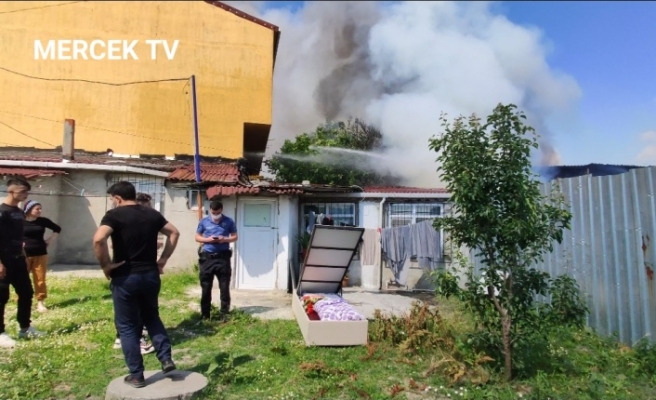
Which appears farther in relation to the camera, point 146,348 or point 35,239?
point 35,239

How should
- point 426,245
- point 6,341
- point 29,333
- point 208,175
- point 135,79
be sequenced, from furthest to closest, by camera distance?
point 135,79
point 208,175
point 426,245
point 29,333
point 6,341

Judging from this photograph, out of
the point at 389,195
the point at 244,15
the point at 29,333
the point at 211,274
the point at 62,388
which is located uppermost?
the point at 244,15

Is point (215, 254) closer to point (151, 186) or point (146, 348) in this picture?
point (146, 348)

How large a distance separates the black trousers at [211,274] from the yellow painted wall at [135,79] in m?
10.8

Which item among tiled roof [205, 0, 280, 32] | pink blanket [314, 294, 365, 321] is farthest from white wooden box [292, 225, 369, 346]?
tiled roof [205, 0, 280, 32]

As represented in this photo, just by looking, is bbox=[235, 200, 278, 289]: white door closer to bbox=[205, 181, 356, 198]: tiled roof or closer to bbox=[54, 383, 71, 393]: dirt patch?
bbox=[205, 181, 356, 198]: tiled roof

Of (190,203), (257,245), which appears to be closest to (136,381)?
(257,245)

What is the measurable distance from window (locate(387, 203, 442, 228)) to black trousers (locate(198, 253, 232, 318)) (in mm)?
6475

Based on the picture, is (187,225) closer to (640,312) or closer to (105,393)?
(105,393)

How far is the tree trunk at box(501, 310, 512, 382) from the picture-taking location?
4.48m

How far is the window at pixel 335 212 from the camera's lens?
500 inches

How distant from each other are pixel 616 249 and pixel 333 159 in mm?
16760

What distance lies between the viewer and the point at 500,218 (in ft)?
14.4

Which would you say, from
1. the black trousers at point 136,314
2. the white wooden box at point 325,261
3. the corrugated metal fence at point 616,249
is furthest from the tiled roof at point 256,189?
the black trousers at point 136,314
